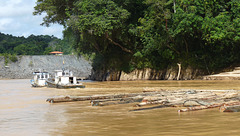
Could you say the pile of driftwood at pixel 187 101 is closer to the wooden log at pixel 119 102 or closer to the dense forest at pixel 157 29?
the wooden log at pixel 119 102

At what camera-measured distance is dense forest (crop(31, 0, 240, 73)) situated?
31.6m

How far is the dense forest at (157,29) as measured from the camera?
31.6m

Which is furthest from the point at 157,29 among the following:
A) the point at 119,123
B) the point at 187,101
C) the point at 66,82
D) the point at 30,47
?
the point at 30,47

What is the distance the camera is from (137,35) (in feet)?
119

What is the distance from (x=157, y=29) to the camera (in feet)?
117

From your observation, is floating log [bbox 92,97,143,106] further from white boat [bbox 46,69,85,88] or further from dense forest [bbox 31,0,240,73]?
dense forest [bbox 31,0,240,73]

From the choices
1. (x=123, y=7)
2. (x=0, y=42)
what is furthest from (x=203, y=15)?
(x=0, y=42)


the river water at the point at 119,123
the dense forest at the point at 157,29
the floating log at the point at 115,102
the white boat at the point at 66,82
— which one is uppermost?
the dense forest at the point at 157,29

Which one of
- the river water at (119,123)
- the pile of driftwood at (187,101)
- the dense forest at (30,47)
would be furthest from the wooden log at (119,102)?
the dense forest at (30,47)

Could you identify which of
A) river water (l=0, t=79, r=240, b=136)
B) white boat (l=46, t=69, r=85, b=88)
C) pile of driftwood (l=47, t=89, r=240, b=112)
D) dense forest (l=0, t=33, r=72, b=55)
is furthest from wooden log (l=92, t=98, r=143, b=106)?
dense forest (l=0, t=33, r=72, b=55)

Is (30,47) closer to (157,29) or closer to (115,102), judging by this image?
(157,29)

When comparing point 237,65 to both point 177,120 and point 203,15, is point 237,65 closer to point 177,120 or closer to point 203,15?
point 203,15

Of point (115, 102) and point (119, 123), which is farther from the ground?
point (115, 102)

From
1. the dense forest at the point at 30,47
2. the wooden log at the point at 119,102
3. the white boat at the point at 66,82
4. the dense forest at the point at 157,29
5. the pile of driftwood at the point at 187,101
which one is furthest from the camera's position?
the dense forest at the point at 30,47
